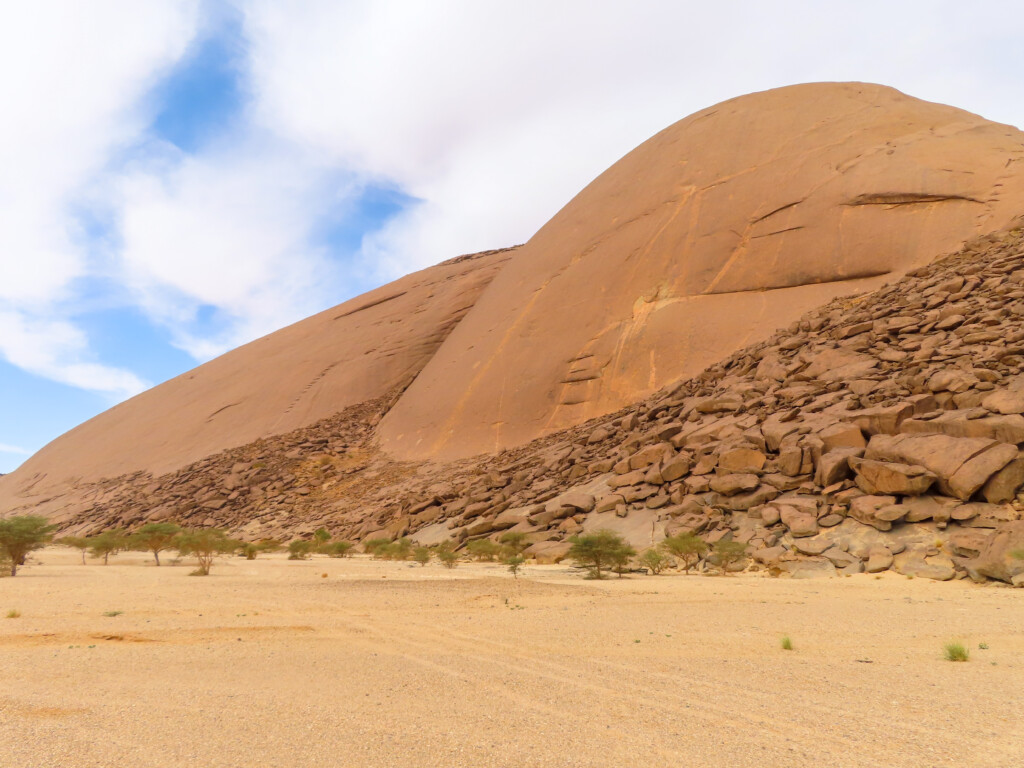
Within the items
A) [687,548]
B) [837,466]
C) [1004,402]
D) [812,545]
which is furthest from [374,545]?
[1004,402]

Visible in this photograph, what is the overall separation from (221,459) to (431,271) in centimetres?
2585

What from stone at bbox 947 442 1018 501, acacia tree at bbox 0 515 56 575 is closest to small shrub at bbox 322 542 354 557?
acacia tree at bbox 0 515 56 575

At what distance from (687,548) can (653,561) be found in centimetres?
76

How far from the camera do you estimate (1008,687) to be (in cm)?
480

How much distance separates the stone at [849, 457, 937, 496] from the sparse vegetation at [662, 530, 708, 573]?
3.43m

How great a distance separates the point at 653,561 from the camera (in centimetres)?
1371

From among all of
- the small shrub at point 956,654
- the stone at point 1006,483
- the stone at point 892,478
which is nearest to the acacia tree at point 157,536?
the stone at point 892,478

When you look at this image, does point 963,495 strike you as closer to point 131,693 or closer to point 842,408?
point 842,408

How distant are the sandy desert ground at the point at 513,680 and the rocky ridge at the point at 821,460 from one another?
2.46m

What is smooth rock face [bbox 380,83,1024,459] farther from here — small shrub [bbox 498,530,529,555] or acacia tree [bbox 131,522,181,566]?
acacia tree [bbox 131,522,181,566]

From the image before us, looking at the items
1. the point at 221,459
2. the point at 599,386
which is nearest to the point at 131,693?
the point at 599,386

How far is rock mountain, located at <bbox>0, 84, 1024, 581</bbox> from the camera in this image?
13469 millimetres

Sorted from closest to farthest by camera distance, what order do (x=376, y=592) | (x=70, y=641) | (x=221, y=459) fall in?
(x=70, y=641) < (x=376, y=592) < (x=221, y=459)

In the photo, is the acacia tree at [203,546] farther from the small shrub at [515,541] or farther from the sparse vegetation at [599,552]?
the sparse vegetation at [599,552]
